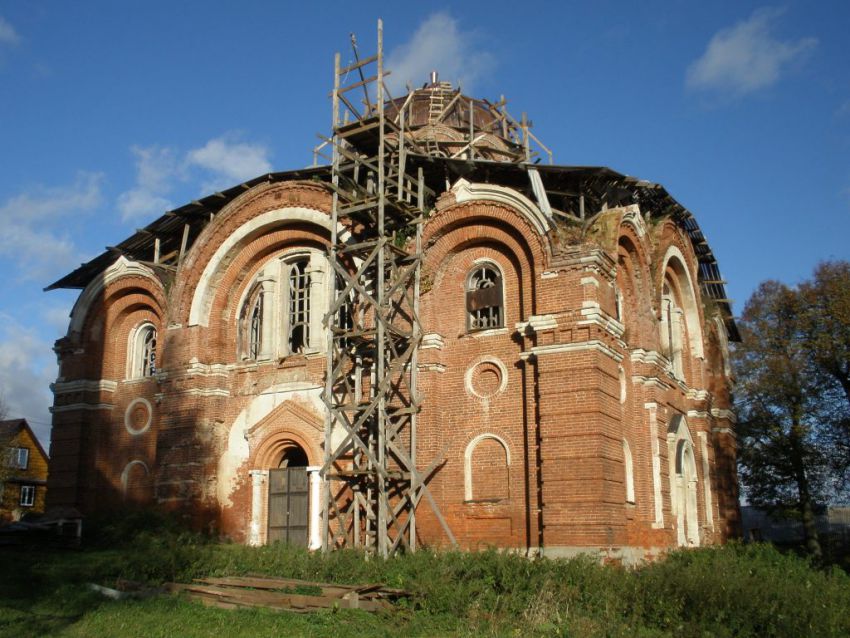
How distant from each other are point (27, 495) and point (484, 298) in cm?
3563

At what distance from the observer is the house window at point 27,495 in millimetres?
43656

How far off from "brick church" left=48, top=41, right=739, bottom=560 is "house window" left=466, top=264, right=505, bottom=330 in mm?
48

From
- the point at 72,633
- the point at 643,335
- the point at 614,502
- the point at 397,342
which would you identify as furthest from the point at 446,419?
the point at 72,633

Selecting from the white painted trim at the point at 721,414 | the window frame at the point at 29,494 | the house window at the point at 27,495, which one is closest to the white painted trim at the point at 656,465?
the white painted trim at the point at 721,414

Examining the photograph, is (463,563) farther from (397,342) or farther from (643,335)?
(643,335)

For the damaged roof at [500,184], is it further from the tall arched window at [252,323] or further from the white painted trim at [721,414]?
the white painted trim at [721,414]

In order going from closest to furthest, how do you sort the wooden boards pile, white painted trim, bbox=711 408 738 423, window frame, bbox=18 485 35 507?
1. the wooden boards pile
2. white painted trim, bbox=711 408 738 423
3. window frame, bbox=18 485 35 507

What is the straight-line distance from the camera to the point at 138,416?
2153 cm

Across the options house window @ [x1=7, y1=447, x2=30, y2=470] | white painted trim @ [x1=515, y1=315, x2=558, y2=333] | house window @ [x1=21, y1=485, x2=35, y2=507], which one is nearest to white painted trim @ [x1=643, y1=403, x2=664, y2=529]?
white painted trim @ [x1=515, y1=315, x2=558, y2=333]

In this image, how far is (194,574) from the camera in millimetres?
14664

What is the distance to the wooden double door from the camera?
18594 mm

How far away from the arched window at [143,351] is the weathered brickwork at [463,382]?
59 mm

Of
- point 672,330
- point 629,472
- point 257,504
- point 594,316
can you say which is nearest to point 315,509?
point 257,504

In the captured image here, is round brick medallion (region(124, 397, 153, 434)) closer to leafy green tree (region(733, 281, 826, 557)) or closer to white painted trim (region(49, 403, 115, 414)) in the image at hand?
white painted trim (region(49, 403, 115, 414))
